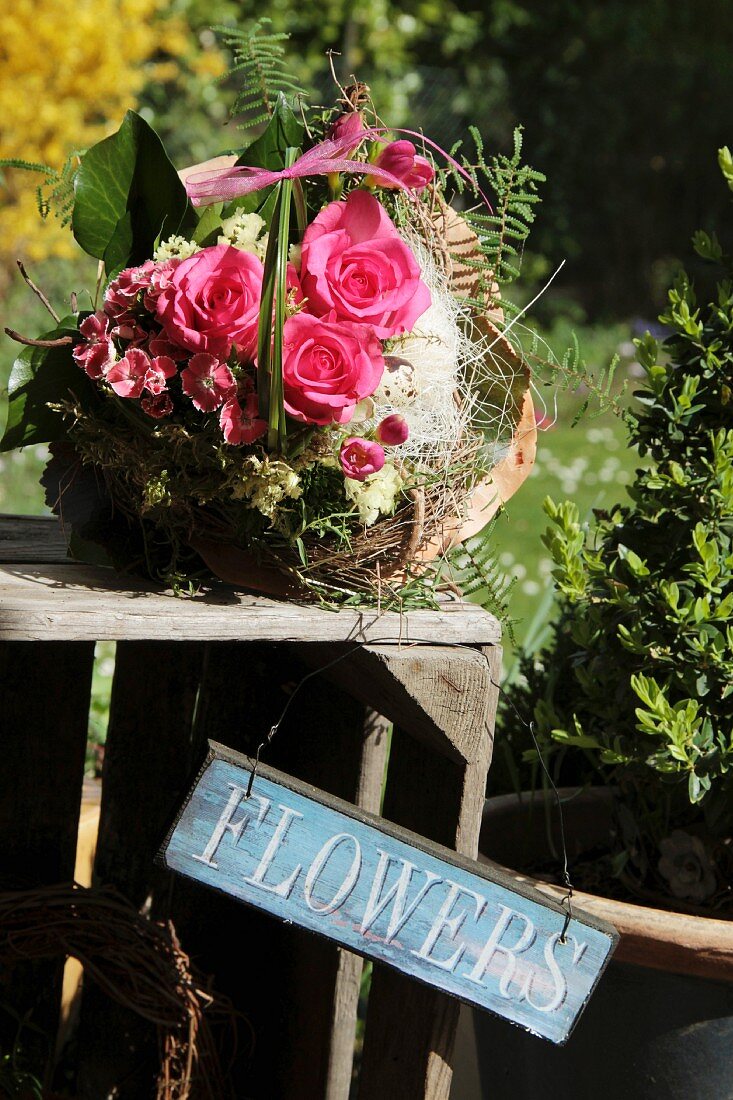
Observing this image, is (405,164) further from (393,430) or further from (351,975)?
(351,975)

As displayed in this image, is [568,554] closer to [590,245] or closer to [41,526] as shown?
[41,526]

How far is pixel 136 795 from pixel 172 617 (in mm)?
606

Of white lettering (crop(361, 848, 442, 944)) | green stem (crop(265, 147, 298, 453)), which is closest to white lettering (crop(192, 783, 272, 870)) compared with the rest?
white lettering (crop(361, 848, 442, 944))

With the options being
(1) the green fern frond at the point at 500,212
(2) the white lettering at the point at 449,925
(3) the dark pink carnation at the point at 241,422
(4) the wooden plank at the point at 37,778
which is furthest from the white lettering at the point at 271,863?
(1) the green fern frond at the point at 500,212

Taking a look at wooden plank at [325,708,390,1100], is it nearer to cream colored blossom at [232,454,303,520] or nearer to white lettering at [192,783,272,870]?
white lettering at [192,783,272,870]

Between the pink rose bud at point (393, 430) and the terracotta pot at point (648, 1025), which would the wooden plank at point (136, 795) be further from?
the pink rose bud at point (393, 430)

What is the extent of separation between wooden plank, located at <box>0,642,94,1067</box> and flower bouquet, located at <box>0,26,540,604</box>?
0.36m

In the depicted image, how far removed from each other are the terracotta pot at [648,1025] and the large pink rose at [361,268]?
2.47 ft

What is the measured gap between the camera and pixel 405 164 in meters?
1.10

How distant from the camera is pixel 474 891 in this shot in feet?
3.69

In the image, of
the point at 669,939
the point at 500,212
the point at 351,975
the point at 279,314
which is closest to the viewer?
the point at 279,314

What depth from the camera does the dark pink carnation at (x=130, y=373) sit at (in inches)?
40.8

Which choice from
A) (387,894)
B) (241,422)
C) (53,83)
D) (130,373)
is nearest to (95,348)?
(130,373)

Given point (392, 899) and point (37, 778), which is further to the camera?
point (37, 778)
